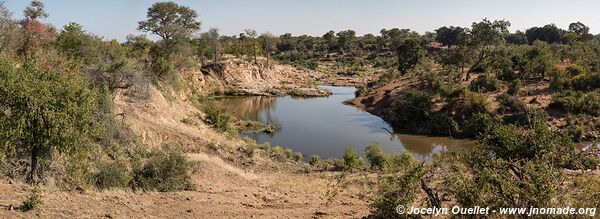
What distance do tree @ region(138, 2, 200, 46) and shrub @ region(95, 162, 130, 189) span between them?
1293 inches

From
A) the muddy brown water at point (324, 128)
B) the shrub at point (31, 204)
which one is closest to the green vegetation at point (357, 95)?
the shrub at point (31, 204)

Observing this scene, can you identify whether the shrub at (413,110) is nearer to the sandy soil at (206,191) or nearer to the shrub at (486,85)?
the shrub at (486,85)

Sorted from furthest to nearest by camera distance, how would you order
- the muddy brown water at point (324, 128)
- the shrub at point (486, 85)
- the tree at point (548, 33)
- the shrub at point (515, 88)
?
the tree at point (548, 33)
the shrub at point (486, 85)
the shrub at point (515, 88)
the muddy brown water at point (324, 128)

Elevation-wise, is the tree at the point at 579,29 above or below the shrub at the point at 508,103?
above

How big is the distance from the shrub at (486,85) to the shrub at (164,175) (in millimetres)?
29901

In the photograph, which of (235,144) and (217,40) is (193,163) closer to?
(235,144)

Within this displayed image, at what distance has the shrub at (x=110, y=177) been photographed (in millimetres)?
14047

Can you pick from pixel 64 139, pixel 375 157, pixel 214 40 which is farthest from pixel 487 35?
pixel 64 139

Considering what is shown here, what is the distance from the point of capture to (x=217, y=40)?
202 ft

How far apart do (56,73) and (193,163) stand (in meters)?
6.55

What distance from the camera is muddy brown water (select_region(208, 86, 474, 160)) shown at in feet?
105

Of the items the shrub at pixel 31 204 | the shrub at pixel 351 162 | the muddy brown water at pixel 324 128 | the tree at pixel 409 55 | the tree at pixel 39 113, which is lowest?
the muddy brown water at pixel 324 128

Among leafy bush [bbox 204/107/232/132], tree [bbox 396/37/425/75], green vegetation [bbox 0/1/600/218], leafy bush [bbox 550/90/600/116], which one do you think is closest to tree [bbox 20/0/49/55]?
green vegetation [bbox 0/1/600/218]

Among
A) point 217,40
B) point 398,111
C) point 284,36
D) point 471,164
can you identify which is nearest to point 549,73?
point 398,111
